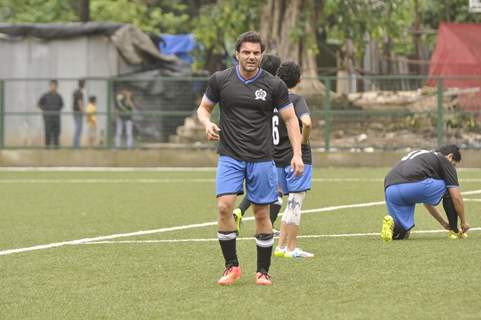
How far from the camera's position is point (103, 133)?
1180 inches

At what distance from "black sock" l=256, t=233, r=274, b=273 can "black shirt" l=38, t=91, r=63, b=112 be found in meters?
20.6

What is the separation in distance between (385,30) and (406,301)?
26.7 metres

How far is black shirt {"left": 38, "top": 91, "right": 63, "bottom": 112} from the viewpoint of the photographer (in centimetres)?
3030

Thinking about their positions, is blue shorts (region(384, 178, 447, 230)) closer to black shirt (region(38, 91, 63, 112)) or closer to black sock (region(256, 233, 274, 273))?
black sock (region(256, 233, 274, 273))

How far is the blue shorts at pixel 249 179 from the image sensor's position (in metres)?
10.0

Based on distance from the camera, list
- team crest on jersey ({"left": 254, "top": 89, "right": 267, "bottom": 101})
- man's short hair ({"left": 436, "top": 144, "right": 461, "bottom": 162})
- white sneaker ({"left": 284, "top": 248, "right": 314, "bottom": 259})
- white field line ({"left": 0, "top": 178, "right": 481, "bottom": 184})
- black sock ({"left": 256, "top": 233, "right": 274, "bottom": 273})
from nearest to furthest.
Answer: team crest on jersey ({"left": 254, "top": 89, "right": 267, "bottom": 101}) → black sock ({"left": 256, "top": 233, "right": 274, "bottom": 273}) → white sneaker ({"left": 284, "top": 248, "right": 314, "bottom": 259}) → man's short hair ({"left": 436, "top": 144, "right": 461, "bottom": 162}) → white field line ({"left": 0, "top": 178, "right": 481, "bottom": 184})

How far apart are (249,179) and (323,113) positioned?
1921cm

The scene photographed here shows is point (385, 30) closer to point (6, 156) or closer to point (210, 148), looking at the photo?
point (210, 148)

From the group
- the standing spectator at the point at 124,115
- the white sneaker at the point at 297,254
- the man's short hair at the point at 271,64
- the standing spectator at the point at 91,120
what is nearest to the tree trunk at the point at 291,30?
the standing spectator at the point at 124,115

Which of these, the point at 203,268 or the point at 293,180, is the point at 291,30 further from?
the point at 203,268

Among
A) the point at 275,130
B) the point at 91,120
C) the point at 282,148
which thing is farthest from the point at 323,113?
the point at 282,148

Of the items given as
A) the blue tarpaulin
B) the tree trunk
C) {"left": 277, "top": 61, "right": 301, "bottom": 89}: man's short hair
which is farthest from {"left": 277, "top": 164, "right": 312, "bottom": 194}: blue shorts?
the blue tarpaulin

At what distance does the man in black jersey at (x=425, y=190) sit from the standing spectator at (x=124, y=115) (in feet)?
54.7

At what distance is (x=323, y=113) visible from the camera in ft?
95.8
